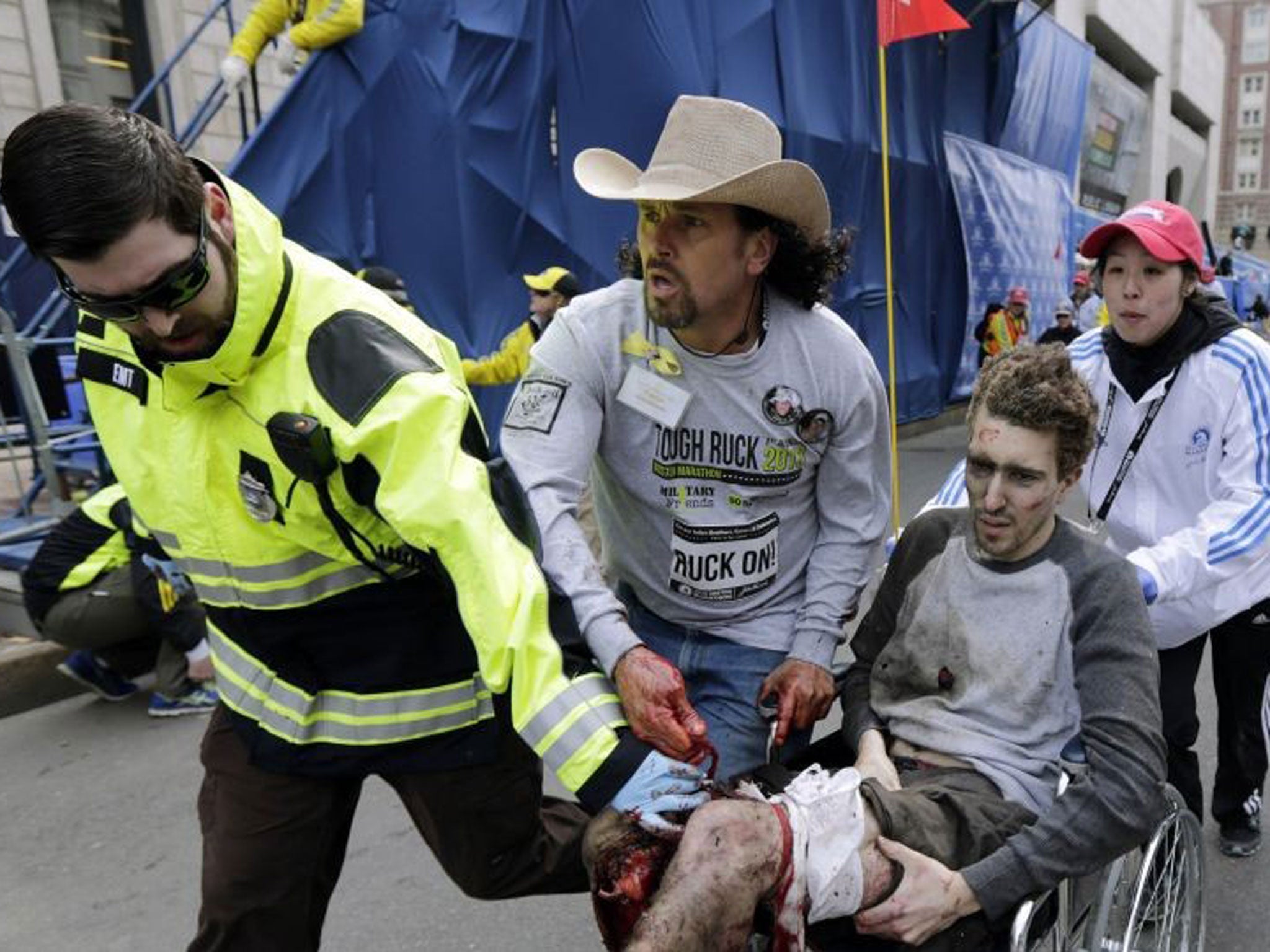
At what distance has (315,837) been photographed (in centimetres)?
192

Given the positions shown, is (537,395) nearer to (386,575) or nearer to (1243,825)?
(386,575)

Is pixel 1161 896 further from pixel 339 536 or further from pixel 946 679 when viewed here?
pixel 339 536

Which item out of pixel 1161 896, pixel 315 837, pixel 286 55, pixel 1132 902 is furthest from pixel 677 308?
pixel 286 55

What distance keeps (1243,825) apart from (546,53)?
612 cm

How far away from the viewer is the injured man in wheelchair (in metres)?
1.46

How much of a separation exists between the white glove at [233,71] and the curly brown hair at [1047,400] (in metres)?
6.36

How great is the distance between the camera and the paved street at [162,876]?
2.81 m

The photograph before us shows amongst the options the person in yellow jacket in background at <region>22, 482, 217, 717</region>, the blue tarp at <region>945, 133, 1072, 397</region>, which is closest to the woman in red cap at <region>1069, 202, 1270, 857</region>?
the person in yellow jacket in background at <region>22, 482, 217, 717</region>

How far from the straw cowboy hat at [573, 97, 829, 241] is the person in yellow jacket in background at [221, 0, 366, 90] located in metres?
5.64

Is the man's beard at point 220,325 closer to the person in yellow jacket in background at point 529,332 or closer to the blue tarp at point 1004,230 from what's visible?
the person in yellow jacket in background at point 529,332

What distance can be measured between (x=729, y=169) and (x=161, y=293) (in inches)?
39.7

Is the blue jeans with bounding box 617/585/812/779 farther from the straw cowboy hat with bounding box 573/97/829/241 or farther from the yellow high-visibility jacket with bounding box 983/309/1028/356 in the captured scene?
the yellow high-visibility jacket with bounding box 983/309/1028/356

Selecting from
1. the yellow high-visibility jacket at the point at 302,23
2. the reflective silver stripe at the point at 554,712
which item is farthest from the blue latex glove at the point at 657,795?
the yellow high-visibility jacket at the point at 302,23

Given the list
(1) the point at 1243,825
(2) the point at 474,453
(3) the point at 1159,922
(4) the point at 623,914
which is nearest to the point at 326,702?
(2) the point at 474,453
